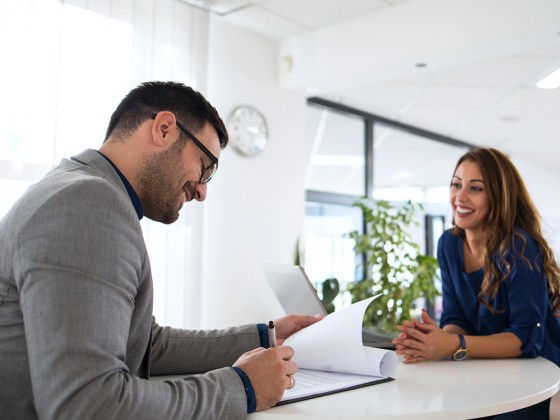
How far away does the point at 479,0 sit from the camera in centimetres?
339

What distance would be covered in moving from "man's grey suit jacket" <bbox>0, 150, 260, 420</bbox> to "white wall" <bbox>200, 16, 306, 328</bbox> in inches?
113

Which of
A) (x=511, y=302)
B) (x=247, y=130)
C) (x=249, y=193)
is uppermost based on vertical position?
(x=247, y=130)

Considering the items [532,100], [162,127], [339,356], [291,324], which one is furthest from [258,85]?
[339,356]

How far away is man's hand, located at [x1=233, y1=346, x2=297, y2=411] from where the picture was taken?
1.07 metres

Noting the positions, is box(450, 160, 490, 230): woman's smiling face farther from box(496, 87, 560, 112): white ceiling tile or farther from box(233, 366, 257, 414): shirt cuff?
box(496, 87, 560, 112): white ceiling tile

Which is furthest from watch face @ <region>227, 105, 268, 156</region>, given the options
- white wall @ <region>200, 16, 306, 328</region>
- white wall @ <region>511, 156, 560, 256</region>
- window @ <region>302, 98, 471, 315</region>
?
white wall @ <region>511, 156, 560, 256</region>

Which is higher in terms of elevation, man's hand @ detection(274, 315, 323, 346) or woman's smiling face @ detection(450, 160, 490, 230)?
woman's smiling face @ detection(450, 160, 490, 230)

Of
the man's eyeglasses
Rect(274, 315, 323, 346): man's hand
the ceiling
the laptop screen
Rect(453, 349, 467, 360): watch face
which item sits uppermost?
the ceiling

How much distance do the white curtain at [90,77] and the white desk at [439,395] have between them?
2279 millimetres

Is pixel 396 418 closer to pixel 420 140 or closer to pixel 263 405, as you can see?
pixel 263 405

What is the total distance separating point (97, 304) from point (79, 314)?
0.11 feet

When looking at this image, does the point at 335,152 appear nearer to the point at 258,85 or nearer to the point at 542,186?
the point at 258,85

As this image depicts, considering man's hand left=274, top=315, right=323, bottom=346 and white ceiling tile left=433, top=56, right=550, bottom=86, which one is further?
white ceiling tile left=433, top=56, right=550, bottom=86

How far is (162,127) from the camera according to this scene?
4.19 feet
